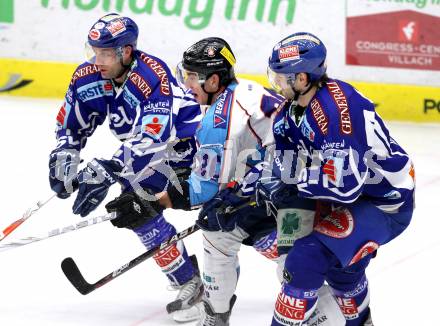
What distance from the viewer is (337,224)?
3822mm

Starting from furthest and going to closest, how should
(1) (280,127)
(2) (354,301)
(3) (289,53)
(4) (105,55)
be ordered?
(4) (105,55), (2) (354,301), (1) (280,127), (3) (289,53)

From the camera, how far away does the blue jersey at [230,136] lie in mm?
4066

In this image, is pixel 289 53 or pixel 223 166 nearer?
pixel 289 53

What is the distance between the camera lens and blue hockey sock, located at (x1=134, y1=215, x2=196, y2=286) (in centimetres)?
472

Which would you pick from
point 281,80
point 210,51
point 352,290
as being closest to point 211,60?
point 210,51

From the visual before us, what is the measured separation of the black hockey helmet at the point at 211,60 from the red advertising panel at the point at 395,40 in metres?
3.87

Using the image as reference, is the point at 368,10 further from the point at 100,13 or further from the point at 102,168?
the point at 102,168

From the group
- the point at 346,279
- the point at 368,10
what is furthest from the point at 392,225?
the point at 368,10

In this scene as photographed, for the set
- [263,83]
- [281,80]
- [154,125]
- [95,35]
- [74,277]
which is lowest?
[74,277]

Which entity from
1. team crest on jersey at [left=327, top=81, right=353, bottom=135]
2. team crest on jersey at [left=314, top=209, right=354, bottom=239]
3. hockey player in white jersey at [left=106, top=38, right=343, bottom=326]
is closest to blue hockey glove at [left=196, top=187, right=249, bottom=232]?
hockey player in white jersey at [left=106, top=38, right=343, bottom=326]

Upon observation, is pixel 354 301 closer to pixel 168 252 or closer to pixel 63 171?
pixel 168 252

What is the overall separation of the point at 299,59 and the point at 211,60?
525mm

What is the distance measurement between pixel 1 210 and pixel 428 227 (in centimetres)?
245

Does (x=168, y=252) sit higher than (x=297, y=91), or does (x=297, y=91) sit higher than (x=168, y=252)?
(x=297, y=91)
